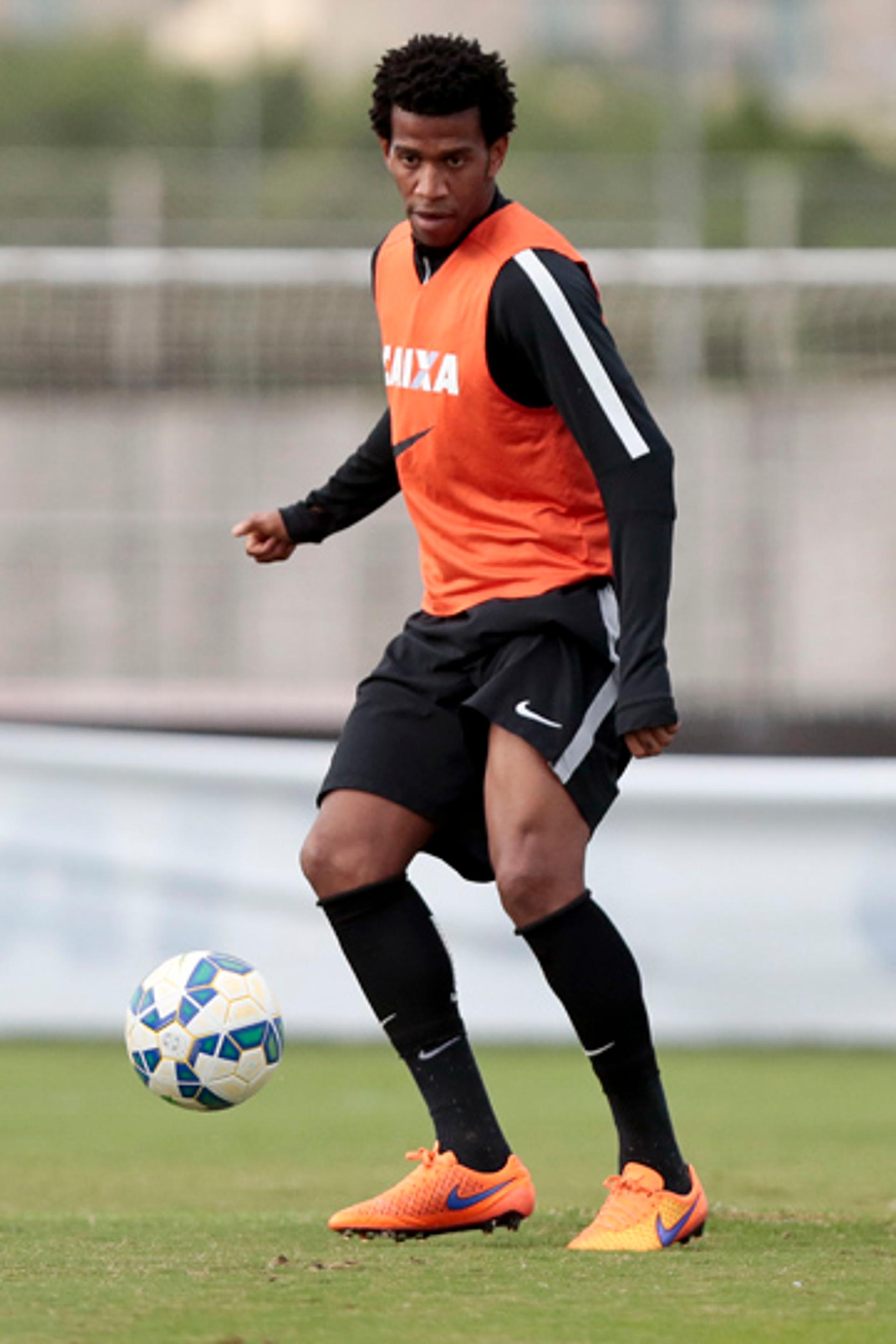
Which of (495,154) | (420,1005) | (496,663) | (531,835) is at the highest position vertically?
(495,154)

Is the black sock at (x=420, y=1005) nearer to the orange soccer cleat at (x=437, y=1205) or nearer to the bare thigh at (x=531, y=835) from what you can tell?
the orange soccer cleat at (x=437, y=1205)

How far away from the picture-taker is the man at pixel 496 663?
3.97 m

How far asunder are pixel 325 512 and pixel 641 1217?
5.68 ft

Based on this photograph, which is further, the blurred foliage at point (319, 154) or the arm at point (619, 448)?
the blurred foliage at point (319, 154)

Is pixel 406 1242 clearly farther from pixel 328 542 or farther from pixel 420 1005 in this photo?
pixel 328 542

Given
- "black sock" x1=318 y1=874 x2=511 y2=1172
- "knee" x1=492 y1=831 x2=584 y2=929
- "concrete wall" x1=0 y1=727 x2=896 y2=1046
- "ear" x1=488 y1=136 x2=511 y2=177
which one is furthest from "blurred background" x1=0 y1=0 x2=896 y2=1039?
"ear" x1=488 y1=136 x2=511 y2=177

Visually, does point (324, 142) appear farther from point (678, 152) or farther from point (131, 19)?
point (678, 152)

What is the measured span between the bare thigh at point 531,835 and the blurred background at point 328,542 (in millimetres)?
5511

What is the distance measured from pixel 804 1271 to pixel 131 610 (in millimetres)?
11396

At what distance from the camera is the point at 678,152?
59.3ft

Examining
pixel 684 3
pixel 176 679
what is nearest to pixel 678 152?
pixel 684 3

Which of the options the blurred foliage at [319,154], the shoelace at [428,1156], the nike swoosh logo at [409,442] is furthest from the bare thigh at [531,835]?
the blurred foliage at [319,154]

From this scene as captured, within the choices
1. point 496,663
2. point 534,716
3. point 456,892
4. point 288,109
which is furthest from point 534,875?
point 288,109

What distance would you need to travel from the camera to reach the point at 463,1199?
413cm
